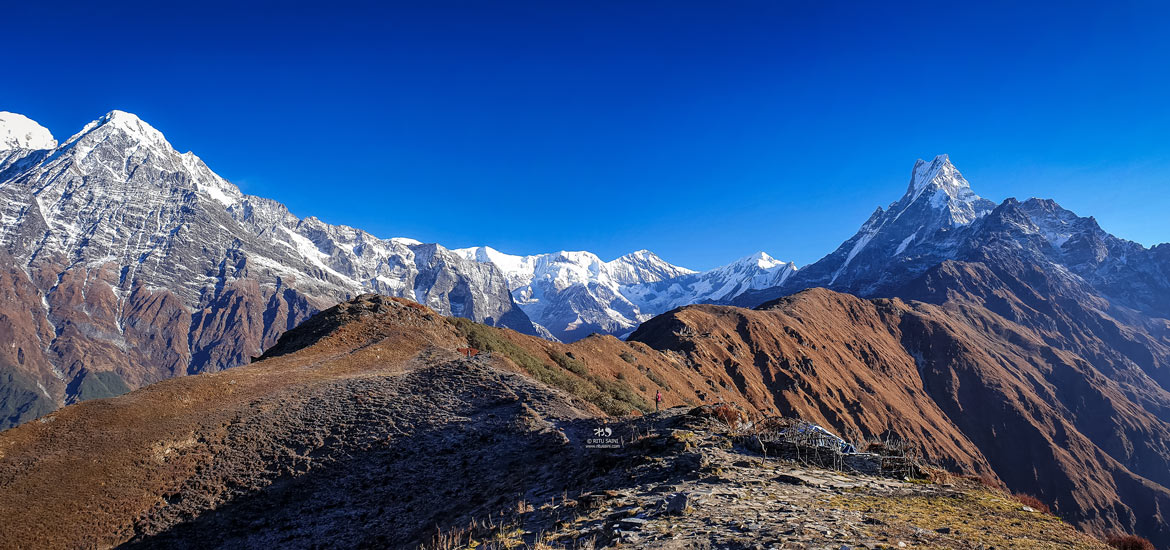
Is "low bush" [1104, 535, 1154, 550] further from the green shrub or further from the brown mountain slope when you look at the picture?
the brown mountain slope

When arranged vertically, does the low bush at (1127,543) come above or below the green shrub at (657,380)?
below

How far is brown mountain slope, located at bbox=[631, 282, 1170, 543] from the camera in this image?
347 ft

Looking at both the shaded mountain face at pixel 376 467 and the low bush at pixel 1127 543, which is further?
the shaded mountain face at pixel 376 467

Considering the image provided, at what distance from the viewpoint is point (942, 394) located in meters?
155

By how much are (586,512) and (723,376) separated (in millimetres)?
A: 82661

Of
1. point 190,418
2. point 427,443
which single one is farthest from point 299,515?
point 190,418

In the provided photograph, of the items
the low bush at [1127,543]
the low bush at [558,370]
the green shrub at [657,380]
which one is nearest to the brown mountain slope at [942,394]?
the green shrub at [657,380]

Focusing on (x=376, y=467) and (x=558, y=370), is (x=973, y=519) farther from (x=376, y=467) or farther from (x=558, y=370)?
(x=558, y=370)

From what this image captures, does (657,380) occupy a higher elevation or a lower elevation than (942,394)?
higher

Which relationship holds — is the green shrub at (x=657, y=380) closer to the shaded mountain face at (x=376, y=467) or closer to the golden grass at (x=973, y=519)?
the shaded mountain face at (x=376, y=467)

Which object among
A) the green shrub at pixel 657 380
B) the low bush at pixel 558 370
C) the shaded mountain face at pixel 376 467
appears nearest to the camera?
the shaded mountain face at pixel 376 467

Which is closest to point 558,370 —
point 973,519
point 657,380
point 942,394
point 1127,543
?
point 657,380

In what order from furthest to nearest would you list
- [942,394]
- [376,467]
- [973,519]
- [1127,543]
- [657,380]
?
[942,394] < [657,380] < [376,467] < [1127,543] < [973,519]

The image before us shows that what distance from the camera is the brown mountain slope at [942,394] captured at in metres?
106
